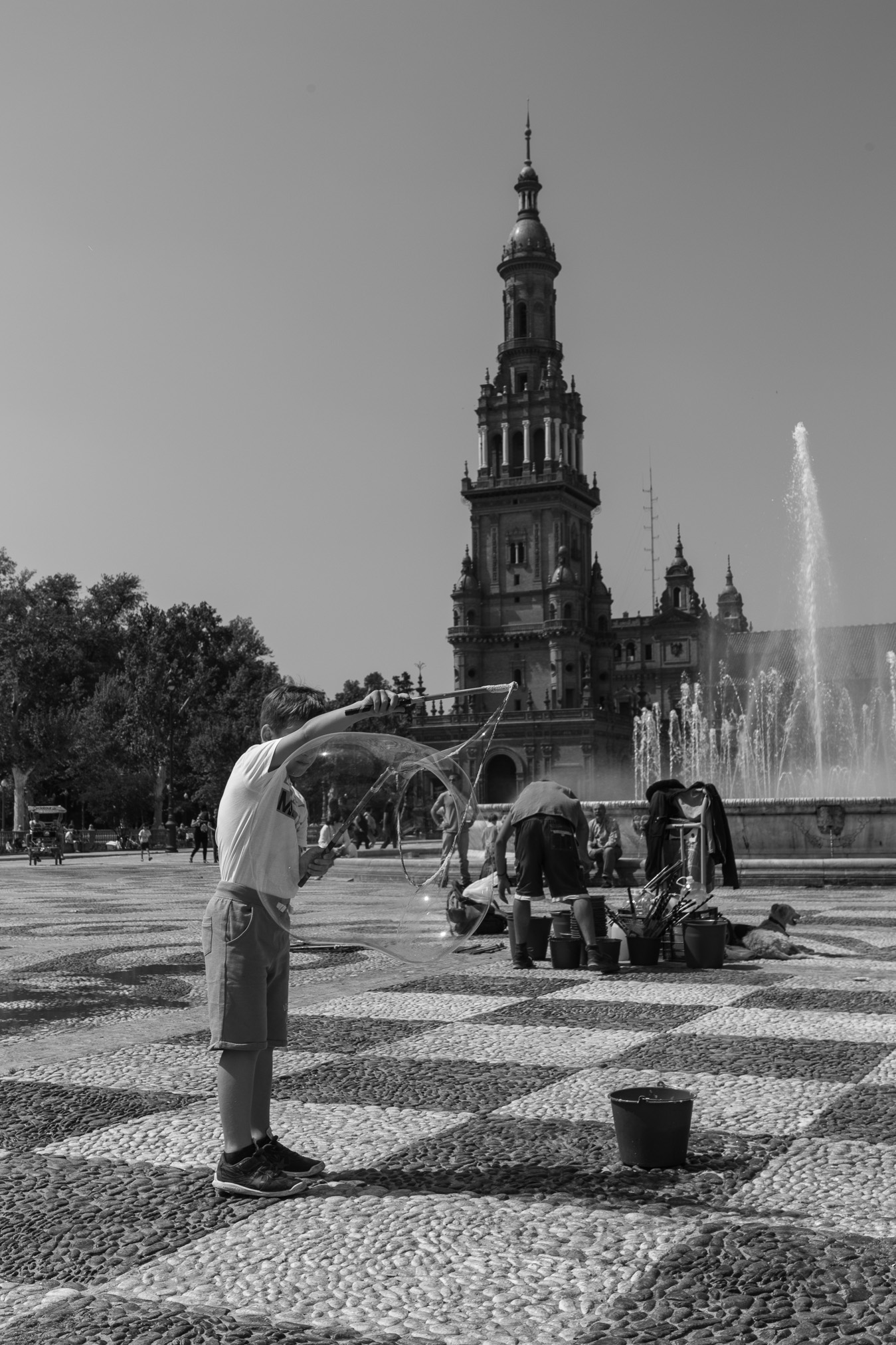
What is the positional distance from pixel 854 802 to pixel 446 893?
20.6 metres

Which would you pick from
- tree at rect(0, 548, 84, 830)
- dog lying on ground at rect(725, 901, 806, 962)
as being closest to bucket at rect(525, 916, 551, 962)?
dog lying on ground at rect(725, 901, 806, 962)

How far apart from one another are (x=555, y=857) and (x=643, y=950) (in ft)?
3.80

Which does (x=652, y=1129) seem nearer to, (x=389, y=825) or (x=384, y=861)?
(x=384, y=861)

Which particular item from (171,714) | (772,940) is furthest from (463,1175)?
(171,714)

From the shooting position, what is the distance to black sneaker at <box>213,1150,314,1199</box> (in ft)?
15.1

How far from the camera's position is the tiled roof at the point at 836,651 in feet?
345

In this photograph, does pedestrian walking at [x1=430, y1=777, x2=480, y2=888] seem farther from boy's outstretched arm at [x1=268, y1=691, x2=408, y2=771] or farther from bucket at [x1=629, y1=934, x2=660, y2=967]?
bucket at [x1=629, y1=934, x2=660, y2=967]

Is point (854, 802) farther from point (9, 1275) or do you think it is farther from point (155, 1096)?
point (9, 1275)

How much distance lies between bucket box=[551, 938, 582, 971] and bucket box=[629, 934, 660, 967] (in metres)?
0.43

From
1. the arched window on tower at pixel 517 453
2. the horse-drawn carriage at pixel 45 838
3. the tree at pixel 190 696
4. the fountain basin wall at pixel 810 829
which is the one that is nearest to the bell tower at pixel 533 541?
the arched window on tower at pixel 517 453

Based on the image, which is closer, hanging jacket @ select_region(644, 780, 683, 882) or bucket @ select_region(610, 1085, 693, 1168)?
bucket @ select_region(610, 1085, 693, 1168)

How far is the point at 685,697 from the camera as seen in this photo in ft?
339

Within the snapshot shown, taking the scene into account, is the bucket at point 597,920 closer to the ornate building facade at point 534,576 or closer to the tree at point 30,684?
the tree at point 30,684

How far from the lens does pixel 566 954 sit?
10.8 m
